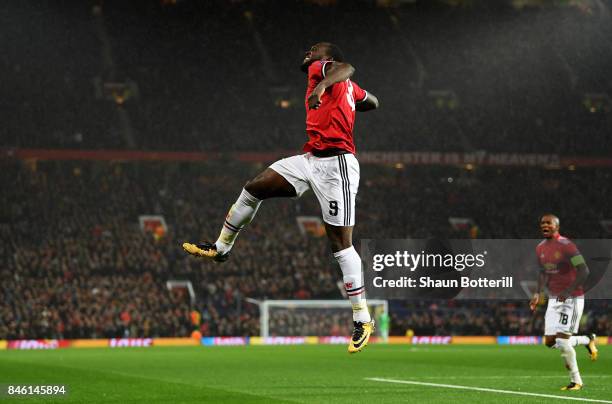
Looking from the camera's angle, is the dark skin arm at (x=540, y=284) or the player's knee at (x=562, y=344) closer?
the dark skin arm at (x=540, y=284)

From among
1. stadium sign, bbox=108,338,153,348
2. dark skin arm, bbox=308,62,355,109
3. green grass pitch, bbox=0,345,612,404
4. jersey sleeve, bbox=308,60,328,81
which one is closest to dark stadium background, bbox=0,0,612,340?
stadium sign, bbox=108,338,153,348

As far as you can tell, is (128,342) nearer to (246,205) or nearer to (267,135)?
(267,135)

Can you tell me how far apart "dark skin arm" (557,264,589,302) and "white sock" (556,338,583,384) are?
0.71 metres

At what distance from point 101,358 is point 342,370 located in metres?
9.06

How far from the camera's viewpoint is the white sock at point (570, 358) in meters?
16.8

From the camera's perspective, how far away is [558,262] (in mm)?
17234

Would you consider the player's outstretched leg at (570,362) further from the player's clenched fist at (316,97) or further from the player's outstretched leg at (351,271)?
the player's clenched fist at (316,97)

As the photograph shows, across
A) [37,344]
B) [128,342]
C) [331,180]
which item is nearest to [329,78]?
[331,180]

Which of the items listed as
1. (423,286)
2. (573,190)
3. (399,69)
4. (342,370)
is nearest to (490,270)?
(423,286)

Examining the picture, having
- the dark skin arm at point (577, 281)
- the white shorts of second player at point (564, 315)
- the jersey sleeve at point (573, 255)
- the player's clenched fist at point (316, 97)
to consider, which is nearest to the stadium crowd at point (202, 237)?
the white shorts of second player at point (564, 315)

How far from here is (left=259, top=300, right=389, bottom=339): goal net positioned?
139ft

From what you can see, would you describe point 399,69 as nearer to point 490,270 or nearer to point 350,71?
point 490,270

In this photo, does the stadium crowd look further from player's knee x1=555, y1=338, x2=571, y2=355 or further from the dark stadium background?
player's knee x1=555, y1=338, x2=571, y2=355

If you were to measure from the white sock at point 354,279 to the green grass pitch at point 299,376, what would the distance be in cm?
452
